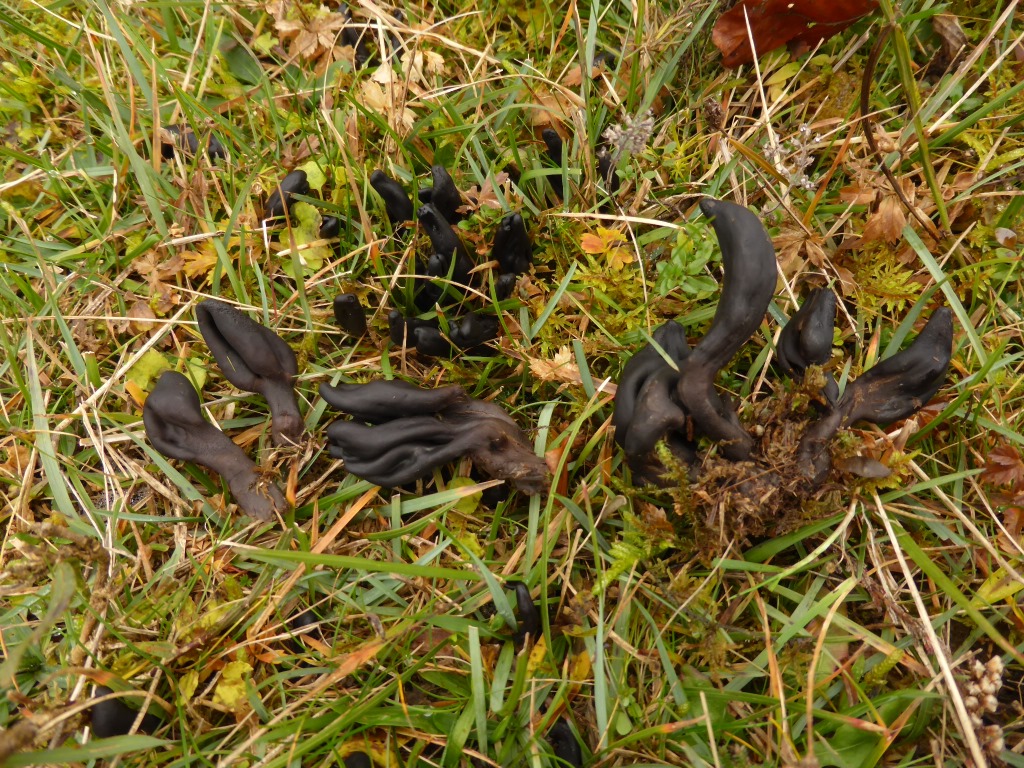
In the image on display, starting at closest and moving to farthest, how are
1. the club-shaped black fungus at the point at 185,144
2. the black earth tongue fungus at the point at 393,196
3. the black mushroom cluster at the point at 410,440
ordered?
the black mushroom cluster at the point at 410,440
the black earth tongue fungus at the point at 393,196
the club-shaped black fungus at the point at 185,144

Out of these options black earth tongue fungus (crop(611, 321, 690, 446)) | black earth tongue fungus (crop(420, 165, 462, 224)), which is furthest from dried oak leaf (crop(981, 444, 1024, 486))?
black earth tongue fungus (crop(420, 165, 462, 224))

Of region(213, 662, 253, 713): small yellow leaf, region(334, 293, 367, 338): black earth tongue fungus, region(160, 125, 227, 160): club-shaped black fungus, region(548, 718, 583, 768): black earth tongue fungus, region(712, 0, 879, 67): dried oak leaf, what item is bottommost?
region(213, 662, 253, 713): small yellow leaf

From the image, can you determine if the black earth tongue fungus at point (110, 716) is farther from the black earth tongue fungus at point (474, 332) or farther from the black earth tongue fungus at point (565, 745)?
the black earth tongue fungus at point (474, 332)

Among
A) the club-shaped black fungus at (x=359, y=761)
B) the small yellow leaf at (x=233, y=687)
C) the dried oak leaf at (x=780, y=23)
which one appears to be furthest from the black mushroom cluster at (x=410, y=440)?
the dried oak leaf at (x=780, y=23)

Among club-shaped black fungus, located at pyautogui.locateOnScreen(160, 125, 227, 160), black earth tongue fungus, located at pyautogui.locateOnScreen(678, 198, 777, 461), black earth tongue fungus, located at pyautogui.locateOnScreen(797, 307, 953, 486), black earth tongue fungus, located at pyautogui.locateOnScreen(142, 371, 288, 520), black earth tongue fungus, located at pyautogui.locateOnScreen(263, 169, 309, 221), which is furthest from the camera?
club-shaped black fungus, located at pyautogui.locateOnScreen(160, 125, 227, 160)

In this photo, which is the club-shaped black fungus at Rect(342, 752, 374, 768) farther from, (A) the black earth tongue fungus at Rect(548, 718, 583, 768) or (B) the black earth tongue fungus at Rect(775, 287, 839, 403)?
(B) the black earth tongue fungus at Rect(775, 287, 839, 403)

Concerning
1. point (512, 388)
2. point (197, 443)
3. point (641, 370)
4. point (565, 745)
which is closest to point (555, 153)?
point (512, 388)

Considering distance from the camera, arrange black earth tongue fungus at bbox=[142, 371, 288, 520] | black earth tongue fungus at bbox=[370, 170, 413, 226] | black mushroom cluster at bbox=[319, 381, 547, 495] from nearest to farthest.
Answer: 1. black mushroom cluster at bbox=[319, 381, 547, 495]
2. black earth tongue fungus at bbox=[142, 371, 288, 520]
3. black earth tongue fungus at bbox=[370, 170, 413, 226]
